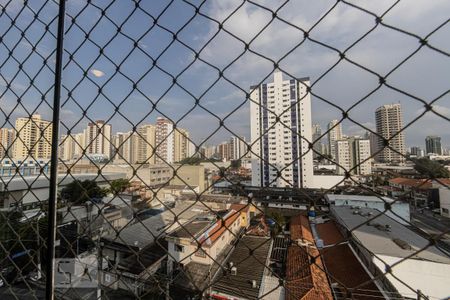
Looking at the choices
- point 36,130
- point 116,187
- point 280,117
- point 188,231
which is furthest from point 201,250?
point 36,130

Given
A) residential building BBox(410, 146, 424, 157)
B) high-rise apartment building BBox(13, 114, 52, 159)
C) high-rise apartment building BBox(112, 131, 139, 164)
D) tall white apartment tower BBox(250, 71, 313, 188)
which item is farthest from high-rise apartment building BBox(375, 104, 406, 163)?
high-rise apartment building BBox(13, 114, 52, 159)

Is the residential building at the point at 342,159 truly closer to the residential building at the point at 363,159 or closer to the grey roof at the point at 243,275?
the residential building at the point at 363,159

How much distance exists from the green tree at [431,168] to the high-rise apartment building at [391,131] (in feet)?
0.10

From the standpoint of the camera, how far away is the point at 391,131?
0.47m

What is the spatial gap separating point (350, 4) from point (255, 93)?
0.88 ft

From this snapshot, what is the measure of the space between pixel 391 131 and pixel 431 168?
0.32 ft

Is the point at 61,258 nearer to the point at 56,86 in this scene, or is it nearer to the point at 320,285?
the point at 56,86

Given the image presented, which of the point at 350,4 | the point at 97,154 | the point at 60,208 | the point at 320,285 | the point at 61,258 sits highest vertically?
the point at 350,4

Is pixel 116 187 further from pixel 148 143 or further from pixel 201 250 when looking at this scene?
pixel 201 250

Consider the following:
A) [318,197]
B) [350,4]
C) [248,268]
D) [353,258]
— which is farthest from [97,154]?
[353,258]

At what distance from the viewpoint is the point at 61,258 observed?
867 mm

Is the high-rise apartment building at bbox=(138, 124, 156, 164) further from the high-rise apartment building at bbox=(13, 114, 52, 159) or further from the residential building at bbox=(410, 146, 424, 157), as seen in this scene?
the residential building at bbox=(410, 146, 424, 157)

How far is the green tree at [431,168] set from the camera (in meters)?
0.45

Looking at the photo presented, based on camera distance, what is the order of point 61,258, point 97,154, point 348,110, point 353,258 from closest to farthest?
point 348,110 → point 61,258 → point 97,154 → point 353,258
